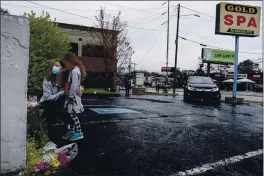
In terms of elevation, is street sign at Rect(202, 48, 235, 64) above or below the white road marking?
above

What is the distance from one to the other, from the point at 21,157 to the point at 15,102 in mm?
584

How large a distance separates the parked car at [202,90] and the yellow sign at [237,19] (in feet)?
11.6

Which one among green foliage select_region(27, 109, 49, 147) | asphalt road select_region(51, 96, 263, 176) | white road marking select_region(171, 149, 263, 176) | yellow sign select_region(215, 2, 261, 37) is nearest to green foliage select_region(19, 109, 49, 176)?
green foliage select_region(27, 109, 49, 147)

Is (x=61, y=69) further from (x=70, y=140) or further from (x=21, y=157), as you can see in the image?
(x=21, y=157)

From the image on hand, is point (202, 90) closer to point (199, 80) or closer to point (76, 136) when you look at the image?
point (199, 80)

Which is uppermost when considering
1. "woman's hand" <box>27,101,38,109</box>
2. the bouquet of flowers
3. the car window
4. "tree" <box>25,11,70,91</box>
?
"tree" <box>25,11,70,91</box>

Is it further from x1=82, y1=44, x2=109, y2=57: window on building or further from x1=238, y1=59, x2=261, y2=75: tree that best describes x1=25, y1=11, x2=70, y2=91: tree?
x1=238, y1=59, x2=261, y2=75: tree

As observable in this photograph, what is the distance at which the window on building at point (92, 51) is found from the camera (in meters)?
31.1

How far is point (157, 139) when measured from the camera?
17.3ft

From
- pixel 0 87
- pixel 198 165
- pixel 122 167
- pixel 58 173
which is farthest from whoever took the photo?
pixel 198 165

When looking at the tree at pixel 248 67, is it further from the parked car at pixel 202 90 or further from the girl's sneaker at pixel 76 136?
the girl's sneaker at pixel 76 136

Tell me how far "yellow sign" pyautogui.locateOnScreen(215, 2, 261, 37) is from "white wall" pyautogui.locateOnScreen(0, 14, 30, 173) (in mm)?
15248

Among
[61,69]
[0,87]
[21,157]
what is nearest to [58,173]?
[21,157]

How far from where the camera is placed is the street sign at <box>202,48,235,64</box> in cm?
5291
